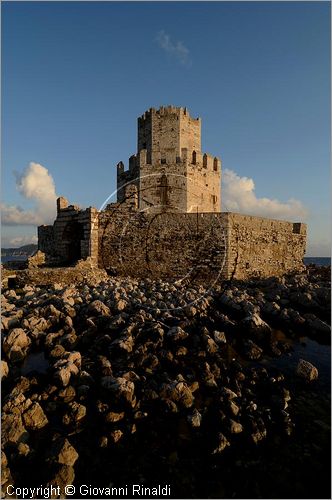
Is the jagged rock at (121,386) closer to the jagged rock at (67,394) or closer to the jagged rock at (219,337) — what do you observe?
the jagged rock at (67,394)

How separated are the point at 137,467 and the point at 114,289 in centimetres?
759

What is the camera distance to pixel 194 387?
5.89 m

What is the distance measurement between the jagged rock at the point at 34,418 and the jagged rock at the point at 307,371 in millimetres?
5125

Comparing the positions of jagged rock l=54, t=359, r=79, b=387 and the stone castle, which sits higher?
the stone castle

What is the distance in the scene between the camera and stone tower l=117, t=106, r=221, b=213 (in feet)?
70.7

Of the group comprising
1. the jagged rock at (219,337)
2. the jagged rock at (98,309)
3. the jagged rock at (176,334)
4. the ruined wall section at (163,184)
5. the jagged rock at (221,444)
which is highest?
the ruined wall section at (163,184)

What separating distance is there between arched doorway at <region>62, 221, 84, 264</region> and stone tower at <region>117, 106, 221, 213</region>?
4312mm

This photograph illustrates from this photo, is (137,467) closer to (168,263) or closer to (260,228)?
(168,263)

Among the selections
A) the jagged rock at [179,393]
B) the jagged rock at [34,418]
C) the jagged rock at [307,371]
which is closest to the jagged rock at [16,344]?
the jagged rock at [34,418]

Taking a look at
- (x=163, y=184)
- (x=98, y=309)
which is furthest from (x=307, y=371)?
(x=163, y=184)

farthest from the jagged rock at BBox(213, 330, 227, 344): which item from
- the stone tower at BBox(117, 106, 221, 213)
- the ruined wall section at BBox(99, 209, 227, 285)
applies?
the stone tower at BBox(117, 106, 221, 213)

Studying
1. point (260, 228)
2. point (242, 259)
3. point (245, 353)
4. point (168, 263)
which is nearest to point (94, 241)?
point (168, 263)

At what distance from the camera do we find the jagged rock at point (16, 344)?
698 cm

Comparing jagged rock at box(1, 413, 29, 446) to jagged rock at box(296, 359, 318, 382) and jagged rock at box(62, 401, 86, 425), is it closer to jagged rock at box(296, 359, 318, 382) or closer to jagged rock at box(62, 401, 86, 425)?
jagged rock at box(62, 401, 86, 425)
